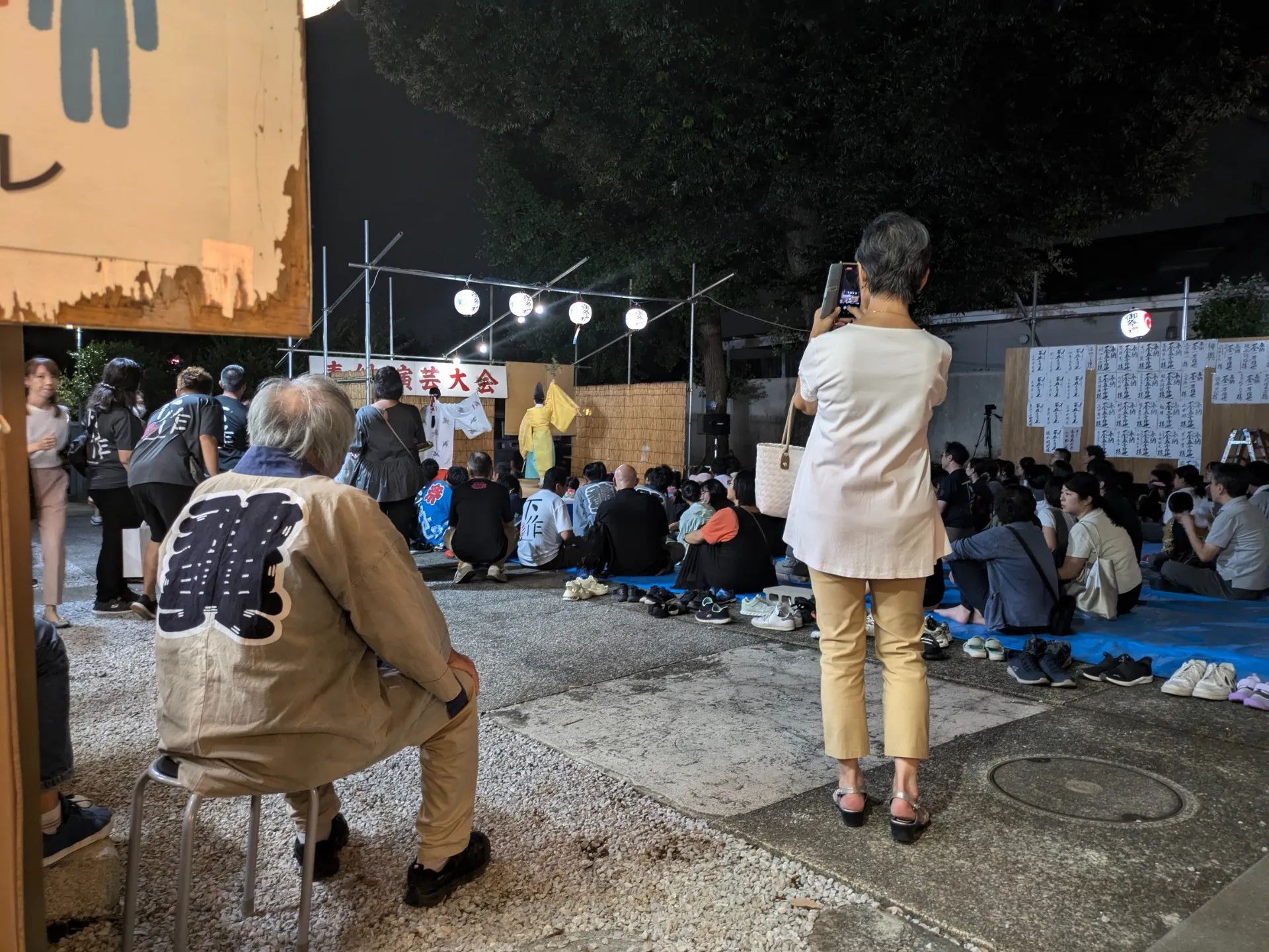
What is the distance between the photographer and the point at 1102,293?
52.3 feet

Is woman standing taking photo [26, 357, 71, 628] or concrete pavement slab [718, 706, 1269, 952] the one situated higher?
woman standing taking photo [26, 357, 71, 628]

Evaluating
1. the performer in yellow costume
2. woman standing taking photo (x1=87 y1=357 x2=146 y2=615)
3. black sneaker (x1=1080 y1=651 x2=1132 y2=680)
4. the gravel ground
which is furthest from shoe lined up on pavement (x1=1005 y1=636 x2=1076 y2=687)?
the performer in yellow costume

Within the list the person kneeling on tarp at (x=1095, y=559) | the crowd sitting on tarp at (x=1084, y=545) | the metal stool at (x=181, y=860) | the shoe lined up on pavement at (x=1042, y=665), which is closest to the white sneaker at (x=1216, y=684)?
the shoe lined up on pavement at (x=1042, y=665)

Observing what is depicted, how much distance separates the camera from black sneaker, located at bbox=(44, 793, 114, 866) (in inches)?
84.9

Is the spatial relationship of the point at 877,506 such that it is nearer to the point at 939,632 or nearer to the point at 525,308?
the point at 939,632

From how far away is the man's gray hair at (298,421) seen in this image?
198 cm

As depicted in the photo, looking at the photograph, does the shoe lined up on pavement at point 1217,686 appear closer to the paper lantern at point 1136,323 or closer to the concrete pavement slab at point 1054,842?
the concrete pavement slab at point 1054,842

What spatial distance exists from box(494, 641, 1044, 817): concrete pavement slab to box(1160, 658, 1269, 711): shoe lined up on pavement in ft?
2.66

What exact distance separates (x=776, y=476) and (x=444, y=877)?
1.97 m

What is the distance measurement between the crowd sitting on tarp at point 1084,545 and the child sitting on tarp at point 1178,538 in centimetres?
1

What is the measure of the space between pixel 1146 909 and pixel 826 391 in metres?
1.65

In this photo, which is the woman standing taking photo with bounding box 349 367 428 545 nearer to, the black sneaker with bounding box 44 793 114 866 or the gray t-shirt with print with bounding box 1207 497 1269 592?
the black sneaker with bounding box 44 793 114 866

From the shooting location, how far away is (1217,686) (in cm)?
389

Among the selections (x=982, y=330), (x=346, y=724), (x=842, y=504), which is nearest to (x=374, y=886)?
(x=346, y=724)
